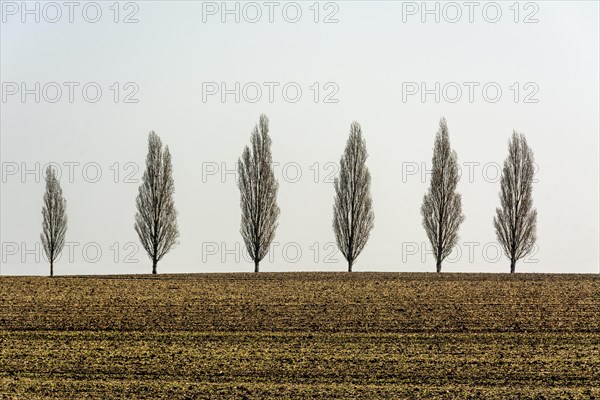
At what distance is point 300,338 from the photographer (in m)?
34.4

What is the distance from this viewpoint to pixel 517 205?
60594 mm

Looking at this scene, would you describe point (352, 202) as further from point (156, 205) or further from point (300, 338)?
point (300, 338)

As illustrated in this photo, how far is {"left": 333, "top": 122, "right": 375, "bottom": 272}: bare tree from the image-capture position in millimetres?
58312

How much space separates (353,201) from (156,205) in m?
11.3

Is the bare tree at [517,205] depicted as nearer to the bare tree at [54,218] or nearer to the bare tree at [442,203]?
the bare tree at [442,203]

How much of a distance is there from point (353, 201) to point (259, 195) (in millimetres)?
5256

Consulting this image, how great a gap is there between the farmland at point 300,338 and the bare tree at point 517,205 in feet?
37.2

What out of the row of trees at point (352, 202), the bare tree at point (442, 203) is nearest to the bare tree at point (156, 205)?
the row of trees at point (352, 202)

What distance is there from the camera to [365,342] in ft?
111

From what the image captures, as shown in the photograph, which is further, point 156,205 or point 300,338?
point 156,205

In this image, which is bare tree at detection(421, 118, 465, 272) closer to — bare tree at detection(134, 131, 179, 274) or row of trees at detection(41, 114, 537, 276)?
row of trees at detection(41, 114, 537, 276)

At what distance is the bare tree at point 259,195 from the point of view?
5803 centimetres

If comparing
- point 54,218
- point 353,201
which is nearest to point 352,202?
point 353,201

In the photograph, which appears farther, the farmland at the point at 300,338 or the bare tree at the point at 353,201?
the bare tree at the point at 353,201
